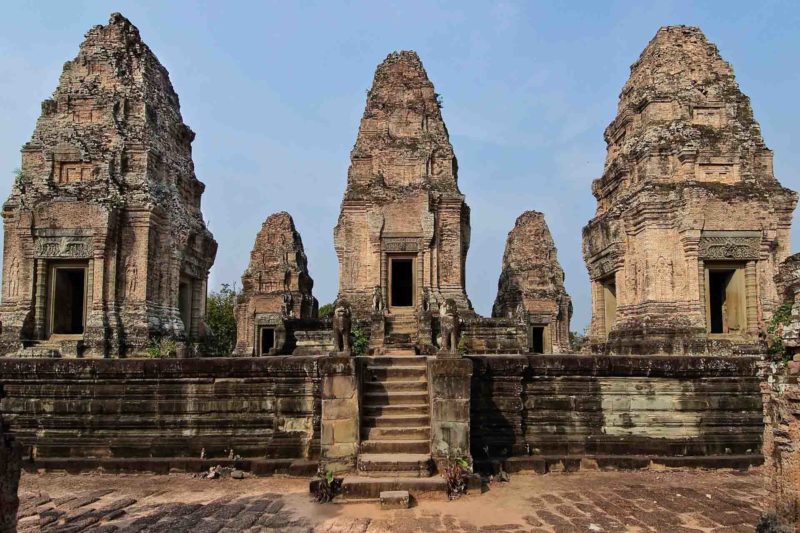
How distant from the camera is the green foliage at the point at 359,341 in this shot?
15.2m

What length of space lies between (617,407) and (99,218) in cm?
1181

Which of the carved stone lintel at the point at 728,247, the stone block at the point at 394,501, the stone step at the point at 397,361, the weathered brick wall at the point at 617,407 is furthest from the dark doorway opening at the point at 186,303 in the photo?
the carved stone lintel at the point at 728,247

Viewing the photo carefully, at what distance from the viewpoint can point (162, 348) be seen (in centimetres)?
1380

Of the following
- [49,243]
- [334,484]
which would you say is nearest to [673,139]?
[334,484]

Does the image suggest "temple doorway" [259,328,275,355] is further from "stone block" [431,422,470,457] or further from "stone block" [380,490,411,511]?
"stone block" [380,490,411,511]

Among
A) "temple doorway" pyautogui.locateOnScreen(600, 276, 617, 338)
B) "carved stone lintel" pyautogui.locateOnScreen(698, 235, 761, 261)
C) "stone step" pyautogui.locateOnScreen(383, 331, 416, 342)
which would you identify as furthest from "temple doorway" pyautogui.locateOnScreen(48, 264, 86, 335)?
"carved stone lintel" pyautogui.locateOnScreen(698, 235, 761, 261)

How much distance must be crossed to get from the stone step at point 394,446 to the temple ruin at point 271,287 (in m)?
21.5

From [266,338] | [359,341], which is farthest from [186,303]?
[266,338]

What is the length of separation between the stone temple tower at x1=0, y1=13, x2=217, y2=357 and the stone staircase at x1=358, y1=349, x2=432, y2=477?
711 cm

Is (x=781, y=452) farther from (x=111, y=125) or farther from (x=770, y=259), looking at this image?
(x=111, y=125)

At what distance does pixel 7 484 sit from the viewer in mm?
4355

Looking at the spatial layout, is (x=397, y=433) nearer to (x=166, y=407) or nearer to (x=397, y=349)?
(x=166, y=407)

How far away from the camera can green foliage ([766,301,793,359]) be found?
5410 mm

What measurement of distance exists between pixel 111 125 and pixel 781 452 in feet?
49.0
